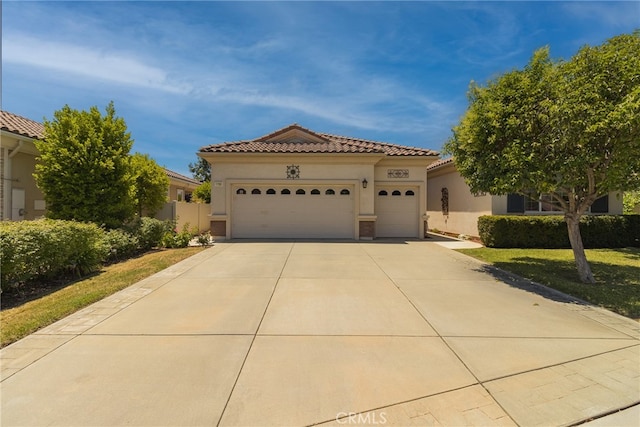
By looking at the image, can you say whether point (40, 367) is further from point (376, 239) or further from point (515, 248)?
point (515, 248)

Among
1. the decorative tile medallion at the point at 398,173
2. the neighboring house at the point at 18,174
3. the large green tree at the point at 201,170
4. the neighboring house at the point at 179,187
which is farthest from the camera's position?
the large green tree at the point at 201,170

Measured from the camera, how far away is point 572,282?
7.16m

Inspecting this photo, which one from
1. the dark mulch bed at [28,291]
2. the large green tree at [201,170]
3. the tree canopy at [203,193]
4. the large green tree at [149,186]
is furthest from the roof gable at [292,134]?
the large green tree at [201,170]

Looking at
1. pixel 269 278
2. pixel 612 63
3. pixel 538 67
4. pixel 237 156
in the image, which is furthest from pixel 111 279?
pixel 612 63

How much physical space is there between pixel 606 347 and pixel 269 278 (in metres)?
5.70

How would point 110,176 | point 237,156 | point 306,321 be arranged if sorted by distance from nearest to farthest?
1. point 306,321
2. point 110,176
3. point 237,156

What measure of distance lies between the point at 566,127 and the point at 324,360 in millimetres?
6353

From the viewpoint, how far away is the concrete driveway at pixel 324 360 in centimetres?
268

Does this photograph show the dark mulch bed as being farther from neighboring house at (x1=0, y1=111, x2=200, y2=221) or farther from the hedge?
the hedge

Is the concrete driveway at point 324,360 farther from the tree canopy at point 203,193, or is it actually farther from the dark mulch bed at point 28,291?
the tree canopy at point 203,193

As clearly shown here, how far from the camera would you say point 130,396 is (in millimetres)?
2842

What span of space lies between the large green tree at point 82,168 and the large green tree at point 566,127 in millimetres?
10447

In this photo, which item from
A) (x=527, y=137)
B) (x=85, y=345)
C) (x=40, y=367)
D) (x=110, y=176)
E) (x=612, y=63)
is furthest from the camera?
(x=110, y=176)

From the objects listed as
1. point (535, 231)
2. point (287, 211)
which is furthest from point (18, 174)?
point (535, 231)
